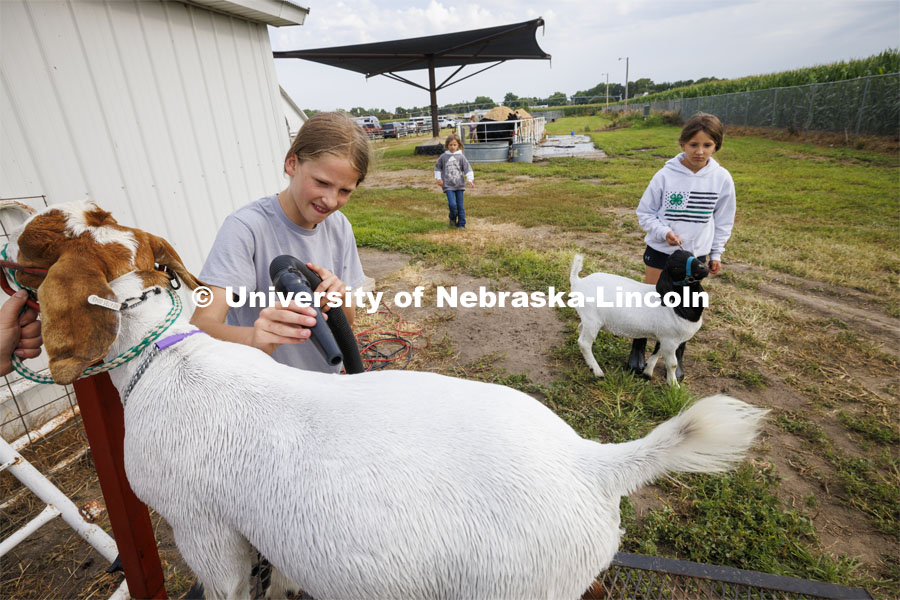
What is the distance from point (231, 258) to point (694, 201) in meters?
3.28

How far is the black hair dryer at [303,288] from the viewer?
118 centimetres

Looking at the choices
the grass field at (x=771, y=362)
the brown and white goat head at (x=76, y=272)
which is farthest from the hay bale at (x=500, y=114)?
A: the brown and white goat head at (x=76, y=272)

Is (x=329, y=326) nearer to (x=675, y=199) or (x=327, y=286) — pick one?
(x=327, y=286)

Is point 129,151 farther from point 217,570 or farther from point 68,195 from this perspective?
point 217,570

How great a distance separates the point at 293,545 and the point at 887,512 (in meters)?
3.08

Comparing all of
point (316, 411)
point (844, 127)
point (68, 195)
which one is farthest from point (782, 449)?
point (844, 127)

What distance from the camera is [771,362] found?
11.6ft

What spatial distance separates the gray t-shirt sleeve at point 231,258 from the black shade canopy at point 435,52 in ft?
A: 41.4

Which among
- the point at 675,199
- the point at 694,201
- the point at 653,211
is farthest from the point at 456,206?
the point at 694,201

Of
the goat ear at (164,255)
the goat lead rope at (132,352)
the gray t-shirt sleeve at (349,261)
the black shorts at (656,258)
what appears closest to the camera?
the goat lead rope at (132,352)

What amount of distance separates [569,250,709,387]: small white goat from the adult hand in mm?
3229

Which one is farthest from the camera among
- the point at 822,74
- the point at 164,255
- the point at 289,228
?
the point at 822,74

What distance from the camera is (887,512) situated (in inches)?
86.7

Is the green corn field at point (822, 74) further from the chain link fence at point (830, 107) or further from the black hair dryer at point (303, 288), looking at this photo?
the black hair dryer at point (303, 288)
